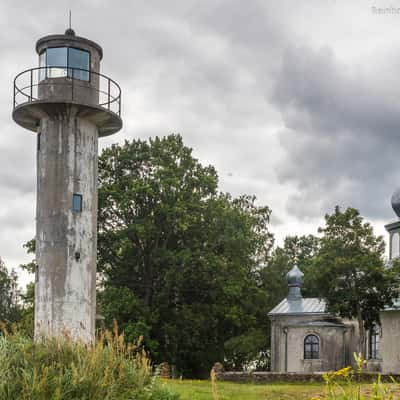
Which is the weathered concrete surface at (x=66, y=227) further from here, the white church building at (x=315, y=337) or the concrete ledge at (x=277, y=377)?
the white church building at (x=315, y=337)

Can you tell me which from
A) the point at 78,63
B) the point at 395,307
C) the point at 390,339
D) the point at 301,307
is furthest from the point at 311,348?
the point at 78,63

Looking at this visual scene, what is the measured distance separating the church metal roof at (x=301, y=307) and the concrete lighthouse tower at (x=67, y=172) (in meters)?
16.5

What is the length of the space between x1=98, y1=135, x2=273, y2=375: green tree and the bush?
23.1 meters

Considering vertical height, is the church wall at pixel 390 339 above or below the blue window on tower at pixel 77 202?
below

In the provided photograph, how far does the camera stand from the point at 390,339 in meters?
34.1

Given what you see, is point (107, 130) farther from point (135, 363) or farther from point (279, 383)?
point (135, 363)

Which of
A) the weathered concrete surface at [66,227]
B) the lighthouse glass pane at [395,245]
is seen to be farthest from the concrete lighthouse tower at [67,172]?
the lighthouse glass pane at [395,245]

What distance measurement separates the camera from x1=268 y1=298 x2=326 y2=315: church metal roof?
38.7 m

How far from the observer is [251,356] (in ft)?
139

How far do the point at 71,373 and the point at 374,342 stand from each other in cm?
2637

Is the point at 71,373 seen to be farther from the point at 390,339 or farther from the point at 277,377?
the point at 390,339

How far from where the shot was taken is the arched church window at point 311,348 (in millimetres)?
37781

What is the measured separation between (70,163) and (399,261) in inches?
595

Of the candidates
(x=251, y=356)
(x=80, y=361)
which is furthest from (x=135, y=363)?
(x=251, y=356)
